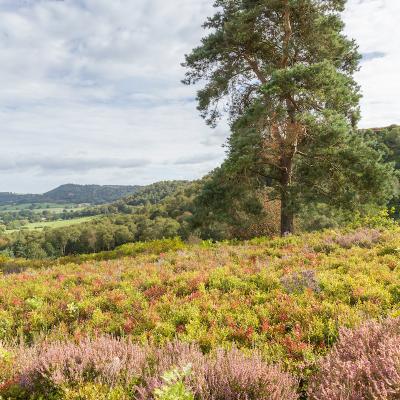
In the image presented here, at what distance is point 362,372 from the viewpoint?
2945 millimetres

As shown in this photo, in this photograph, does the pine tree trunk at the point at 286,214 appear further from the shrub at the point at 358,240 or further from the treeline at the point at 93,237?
the treeline at the point at 93,237

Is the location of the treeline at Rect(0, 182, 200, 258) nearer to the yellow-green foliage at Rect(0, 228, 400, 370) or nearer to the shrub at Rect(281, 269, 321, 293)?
the yellow-green foliage at Rect(0, 228, 400, 370)

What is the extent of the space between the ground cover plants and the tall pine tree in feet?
22.1

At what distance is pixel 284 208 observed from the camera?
1731cm

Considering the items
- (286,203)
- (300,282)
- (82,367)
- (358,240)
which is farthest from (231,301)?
(286,203)

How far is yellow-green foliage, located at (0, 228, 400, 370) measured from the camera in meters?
4.81

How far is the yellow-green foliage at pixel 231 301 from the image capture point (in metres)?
4.81

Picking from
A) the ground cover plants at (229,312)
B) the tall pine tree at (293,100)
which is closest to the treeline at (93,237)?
the tall pine tree at (293,100)

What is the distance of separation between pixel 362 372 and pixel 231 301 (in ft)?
11.1

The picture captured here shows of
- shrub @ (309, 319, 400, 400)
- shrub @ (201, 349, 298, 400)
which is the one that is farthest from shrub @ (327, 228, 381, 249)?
shrub @ (201, 349, 298, 400)

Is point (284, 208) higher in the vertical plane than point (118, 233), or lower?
higher

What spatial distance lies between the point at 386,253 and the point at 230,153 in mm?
9012

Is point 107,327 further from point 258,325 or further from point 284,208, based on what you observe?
point 284,208

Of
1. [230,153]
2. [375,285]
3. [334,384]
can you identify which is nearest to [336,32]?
[230,153]
